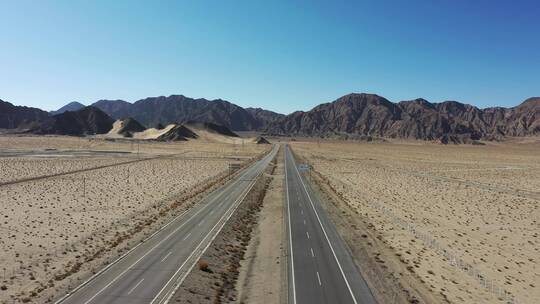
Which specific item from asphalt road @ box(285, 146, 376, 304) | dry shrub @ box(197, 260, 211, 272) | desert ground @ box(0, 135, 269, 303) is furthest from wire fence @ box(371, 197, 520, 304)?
desert ground @ box(0, 135, 269, 303)

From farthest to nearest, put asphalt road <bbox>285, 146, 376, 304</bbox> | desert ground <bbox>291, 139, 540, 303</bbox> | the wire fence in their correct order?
desert ground <bbox>291, 139, 540, 303</bbox> < the wire fence < asphalt road <bbox>285, 146, 376, 304</bbox>

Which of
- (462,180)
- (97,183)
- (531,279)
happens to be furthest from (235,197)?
(462,180)

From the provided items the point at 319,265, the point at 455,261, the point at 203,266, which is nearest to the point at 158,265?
the point at 203,266

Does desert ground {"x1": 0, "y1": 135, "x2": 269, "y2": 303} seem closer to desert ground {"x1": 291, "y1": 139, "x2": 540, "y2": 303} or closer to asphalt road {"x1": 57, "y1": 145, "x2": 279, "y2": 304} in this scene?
asphalt road {"x1": 57, "y1": 145, "x2": 279, "y2": 304}

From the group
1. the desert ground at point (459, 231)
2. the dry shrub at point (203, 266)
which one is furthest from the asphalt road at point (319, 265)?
the dry shrub at point (203, 266)

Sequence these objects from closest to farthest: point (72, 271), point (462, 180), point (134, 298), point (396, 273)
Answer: point (134, 298) < point (72, 271) < point (396, 273) < point (462, 180)

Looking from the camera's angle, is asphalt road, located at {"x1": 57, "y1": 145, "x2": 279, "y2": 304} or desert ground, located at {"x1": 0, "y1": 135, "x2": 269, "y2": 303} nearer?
asphalt road, located at {"x1": 57, "y1": 145, "x2": 279, "y2": 304}

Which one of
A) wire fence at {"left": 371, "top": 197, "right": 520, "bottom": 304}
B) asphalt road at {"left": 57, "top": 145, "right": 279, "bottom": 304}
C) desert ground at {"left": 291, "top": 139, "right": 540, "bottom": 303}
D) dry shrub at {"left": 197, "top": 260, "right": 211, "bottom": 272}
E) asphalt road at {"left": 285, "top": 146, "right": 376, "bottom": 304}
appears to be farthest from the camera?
A: dry shrub at {"left": 197, "top": 260, "right": 211, "bottom": 272}

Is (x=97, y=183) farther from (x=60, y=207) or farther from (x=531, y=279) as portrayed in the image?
(x=531, y=279)
